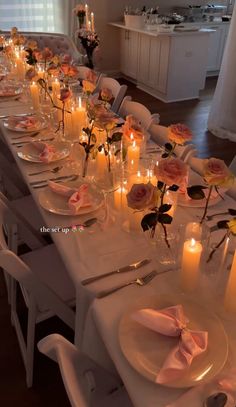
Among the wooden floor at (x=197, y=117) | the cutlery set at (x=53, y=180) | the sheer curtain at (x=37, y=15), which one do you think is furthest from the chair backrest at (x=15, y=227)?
the sheer curtain at (x=37, y=15)

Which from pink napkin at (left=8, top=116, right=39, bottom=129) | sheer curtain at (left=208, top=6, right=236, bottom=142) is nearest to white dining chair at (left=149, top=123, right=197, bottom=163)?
pink napkin at (left=8, top=116, right=39, bottom=129)

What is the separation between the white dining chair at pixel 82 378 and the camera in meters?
0.76

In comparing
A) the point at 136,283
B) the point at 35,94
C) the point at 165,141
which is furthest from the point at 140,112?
the point at 136,283

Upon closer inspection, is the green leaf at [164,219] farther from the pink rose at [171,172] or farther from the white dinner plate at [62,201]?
the white dinner plate at [62,201]

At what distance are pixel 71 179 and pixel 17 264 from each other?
1.56ft

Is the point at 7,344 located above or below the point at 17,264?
below

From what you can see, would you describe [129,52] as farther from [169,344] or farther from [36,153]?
[169,344]

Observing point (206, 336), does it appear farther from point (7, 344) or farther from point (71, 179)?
point (7, 344)

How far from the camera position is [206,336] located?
2.65ft

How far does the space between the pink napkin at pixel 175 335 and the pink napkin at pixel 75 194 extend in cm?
51

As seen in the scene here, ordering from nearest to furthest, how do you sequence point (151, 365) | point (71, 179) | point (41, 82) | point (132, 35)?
1. point (151, 365)
2. point (71, 179)
3. point (41, 82)
4. point (132, 35)

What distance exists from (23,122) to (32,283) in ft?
3.51

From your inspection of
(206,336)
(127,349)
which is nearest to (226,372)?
(206,336)

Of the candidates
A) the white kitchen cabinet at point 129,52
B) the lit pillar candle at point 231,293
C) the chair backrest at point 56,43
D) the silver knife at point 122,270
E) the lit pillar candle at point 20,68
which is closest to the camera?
the lit pillar candle at point 231,293
